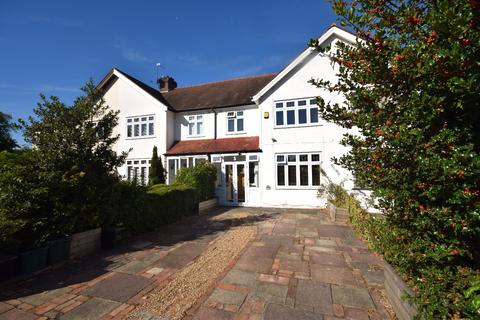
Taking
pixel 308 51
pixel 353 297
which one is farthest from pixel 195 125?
pixel 353 297

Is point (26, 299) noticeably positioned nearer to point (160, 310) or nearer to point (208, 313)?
point (160, 310)

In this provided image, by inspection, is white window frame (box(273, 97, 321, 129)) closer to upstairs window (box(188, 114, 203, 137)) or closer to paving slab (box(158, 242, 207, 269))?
upstairs window (box(188, 114, 203, 137))

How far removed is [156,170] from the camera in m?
14.9

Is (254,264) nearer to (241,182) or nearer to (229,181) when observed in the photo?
(241,182)

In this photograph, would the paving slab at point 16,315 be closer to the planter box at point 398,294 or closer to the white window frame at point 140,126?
the planter box at point 398,294

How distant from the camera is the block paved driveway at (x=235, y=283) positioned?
11.7 ft

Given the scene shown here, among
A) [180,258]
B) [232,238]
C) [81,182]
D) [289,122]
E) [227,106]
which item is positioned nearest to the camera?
[180,258]

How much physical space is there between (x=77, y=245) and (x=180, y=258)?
250 centimetres

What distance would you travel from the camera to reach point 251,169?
1378 centimetres

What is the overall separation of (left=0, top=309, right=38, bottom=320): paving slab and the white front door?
10.7 meters

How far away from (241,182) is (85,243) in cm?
900

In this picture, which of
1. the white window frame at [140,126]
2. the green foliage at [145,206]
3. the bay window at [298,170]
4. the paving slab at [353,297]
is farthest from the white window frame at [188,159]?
the paving slab at [353,297]

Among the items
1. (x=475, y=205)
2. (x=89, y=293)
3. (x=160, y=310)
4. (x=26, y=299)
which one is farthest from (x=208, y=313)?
(x=475, y=205)

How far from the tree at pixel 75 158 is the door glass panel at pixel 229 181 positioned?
7669mm
